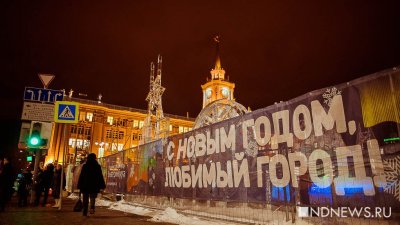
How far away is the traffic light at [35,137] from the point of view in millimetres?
14266

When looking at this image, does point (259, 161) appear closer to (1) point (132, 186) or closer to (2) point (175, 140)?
(2) point (175, 140)

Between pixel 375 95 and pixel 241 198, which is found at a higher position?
pixel 375 95

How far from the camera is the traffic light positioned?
14266mm

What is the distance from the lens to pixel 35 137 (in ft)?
47.1

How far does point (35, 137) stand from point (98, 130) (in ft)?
212

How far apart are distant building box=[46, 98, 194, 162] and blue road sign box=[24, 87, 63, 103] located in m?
57.5

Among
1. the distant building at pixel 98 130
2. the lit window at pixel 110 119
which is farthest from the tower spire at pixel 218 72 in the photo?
the lit window at pixel 110 119

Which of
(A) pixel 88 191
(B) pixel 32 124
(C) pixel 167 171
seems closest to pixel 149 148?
(C) pixel 167 171

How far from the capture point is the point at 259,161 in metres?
7.74

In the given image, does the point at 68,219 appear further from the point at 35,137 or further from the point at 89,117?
the point at 89,117

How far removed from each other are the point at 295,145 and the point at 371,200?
1900 mm

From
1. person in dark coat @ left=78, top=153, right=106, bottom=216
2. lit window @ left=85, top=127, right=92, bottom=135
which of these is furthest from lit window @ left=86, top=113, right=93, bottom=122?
person in dark coat @ left=78, top=153, right=106, bottom=216

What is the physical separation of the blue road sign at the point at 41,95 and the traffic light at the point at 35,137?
1239 mm

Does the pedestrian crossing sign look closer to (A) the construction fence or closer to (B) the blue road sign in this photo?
(B) the blue road sign
